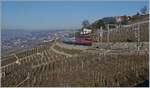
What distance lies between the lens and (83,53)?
10398 millimetres

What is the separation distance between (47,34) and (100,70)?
17.3 metres

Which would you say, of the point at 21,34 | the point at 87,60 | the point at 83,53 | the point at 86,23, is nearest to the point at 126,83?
the point at 87,60

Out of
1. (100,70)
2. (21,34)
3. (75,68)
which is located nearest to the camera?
(100,70)

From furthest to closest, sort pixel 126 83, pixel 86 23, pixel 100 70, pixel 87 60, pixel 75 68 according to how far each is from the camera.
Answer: pixel 86 23, pixel 87 60, pixel 75 68, pixel 100 70, pixel 126 83

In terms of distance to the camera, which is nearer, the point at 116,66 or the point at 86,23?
the point at 116,66

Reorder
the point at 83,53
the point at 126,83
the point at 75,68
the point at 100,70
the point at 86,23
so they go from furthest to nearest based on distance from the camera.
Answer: the point at 86,23 → the point at 83,53 → the point at 75,68 → the point at 100,70 → the point at 126,83

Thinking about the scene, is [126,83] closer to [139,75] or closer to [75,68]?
[139,75]

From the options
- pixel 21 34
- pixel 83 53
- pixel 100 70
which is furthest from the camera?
pixel 21 34

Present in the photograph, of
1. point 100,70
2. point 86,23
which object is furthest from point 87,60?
point 86,23

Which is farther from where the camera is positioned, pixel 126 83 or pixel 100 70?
pixel 100 70

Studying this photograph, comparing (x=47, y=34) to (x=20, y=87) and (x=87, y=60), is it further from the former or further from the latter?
(x=20, y=87)

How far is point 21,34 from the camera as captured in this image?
18656 mm

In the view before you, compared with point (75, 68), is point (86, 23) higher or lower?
higher

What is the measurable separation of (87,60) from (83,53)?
1287mm
